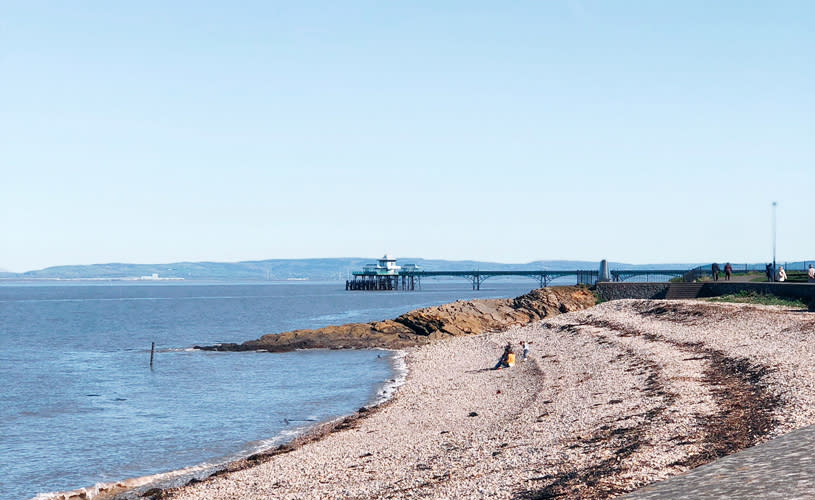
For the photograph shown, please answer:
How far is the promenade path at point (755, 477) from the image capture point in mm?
9547

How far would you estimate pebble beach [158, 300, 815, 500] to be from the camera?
1496cm

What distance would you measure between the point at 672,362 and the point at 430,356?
24028mm

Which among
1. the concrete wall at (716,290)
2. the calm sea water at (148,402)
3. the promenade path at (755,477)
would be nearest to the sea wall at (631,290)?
the concrete wall at (716,290)

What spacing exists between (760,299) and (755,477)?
1358 inches

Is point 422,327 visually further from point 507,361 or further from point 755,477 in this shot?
point 755,477

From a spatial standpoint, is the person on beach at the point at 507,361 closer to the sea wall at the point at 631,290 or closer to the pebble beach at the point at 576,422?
the pebble beach at the point at 576,422

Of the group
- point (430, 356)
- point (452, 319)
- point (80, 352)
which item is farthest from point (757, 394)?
point (80, 352)

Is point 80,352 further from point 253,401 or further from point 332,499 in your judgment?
point 332,499

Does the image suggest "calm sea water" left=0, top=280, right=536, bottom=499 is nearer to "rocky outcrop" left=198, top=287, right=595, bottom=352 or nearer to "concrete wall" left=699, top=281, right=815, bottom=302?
"rocky outcrop" left=198, top=287, right=595, bottom=352

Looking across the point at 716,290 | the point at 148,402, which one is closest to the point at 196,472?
the point at 148,402

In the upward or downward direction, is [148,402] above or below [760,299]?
below

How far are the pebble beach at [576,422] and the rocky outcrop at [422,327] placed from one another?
21614 mm

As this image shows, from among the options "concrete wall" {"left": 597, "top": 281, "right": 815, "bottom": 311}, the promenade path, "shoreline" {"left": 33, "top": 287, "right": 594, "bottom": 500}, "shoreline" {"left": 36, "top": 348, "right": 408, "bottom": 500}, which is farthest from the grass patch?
the promenade path

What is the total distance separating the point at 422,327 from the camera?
63062mm
